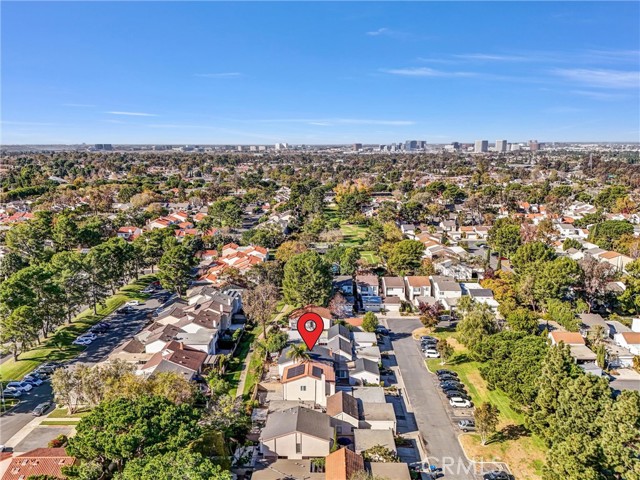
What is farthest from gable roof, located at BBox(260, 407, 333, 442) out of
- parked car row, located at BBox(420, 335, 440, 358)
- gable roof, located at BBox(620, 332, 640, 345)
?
gable roof, located at BBox(620, 332, 640, 345)

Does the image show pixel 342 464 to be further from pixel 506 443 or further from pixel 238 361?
pixel 238 361

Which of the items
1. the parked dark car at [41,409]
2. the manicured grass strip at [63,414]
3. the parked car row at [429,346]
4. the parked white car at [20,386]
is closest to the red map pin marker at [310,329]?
the parked car row at [429,346]

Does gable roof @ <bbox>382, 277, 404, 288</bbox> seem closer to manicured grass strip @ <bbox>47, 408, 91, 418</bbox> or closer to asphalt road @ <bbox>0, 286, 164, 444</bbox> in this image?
asphalt road @ <bbox>0, 286, 164, 444</bbox>

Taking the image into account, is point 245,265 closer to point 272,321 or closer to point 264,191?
point 272,321

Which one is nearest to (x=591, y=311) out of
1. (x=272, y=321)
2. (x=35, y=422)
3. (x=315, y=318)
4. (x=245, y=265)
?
(x=315, y=318)

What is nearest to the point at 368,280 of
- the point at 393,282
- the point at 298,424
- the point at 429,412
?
the point at 393,282

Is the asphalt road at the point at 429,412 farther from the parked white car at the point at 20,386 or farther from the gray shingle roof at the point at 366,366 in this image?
the parked white car at the point at 20,386
